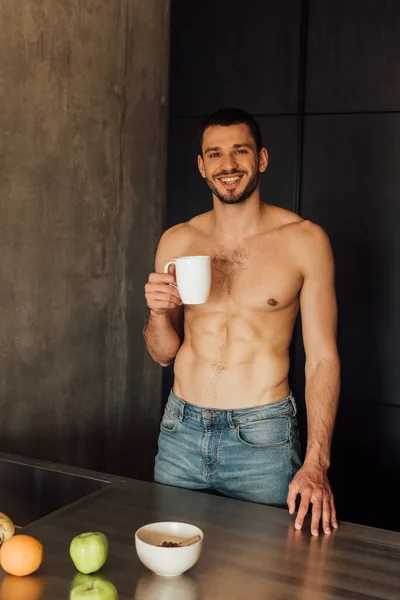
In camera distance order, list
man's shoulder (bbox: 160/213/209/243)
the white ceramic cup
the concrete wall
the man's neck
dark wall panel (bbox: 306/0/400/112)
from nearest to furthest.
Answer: the white ceramic cup
the man's neck
man's shoulder (bbox: 160/213/209/243)
the concrete wall
dark wall panel (bbox: 306/0/400/112)

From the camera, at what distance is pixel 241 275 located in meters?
2.36

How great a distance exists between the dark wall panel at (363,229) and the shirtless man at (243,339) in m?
1.26

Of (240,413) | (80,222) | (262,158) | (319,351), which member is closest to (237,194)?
(262,158)

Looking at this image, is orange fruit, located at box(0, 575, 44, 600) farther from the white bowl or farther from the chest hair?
the chest hair

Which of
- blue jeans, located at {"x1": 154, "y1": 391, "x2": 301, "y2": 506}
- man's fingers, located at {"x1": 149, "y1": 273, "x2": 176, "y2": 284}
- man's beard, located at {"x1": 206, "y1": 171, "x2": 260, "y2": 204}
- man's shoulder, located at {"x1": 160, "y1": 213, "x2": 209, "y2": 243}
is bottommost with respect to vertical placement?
blue jeans, located at {"x1": 154, "y1": 391, "x2": 301, "y2": 506}

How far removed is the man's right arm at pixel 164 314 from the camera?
79.7 inches

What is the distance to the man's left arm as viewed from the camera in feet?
6.53

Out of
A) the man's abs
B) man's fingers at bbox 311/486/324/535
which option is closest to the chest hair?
the man's abs

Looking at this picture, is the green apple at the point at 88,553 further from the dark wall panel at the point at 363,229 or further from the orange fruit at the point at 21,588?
the dark wall panel at the point at 363,229

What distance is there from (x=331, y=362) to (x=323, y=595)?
95cm

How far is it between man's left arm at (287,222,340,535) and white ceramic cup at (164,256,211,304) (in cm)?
44

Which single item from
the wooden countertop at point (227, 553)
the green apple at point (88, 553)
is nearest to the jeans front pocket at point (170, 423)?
the wooden countertop at point (227, 553)

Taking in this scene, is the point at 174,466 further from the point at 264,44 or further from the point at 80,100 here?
the point at 264,44

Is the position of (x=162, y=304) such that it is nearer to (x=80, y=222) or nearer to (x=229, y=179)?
(x=229, y=179)
